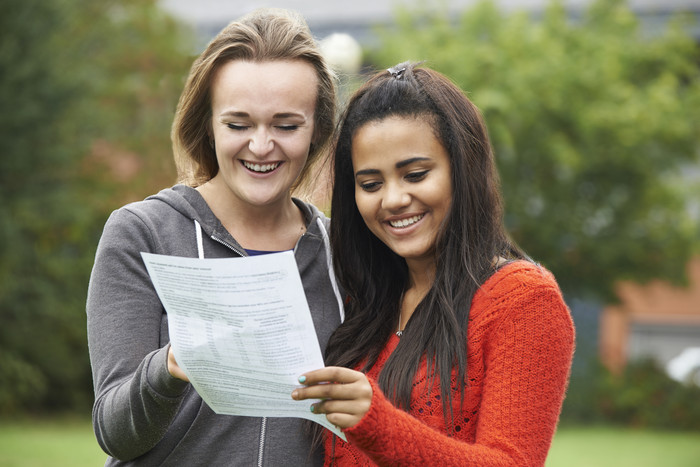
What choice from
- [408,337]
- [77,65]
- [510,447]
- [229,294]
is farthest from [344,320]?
[77,65]

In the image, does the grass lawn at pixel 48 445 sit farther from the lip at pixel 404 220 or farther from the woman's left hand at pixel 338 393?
the woman's left hand at pixel 338 393

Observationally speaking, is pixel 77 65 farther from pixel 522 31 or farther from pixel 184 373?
pixel 184 373

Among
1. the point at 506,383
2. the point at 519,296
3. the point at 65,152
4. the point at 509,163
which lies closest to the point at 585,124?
the point at 509,163

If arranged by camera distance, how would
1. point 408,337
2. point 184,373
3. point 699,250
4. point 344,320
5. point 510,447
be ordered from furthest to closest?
point 699,250, point 344,320, point 408,337, point 510,447, point 184,373

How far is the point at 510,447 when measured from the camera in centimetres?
233

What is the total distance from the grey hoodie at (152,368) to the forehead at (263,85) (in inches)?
13.7

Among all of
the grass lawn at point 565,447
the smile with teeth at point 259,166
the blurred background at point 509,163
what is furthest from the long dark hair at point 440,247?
the blurred background at point 509,163

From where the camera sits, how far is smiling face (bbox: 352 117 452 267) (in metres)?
2.60

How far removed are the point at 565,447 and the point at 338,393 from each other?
12060mm

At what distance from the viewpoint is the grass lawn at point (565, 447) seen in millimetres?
11047

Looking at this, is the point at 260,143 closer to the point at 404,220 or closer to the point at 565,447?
the point at 404,220

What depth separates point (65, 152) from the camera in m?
13.3

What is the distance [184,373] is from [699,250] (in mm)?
14388

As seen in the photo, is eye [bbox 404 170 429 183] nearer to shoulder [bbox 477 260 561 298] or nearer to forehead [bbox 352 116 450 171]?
forehead [bbox 352 116 450 171]
